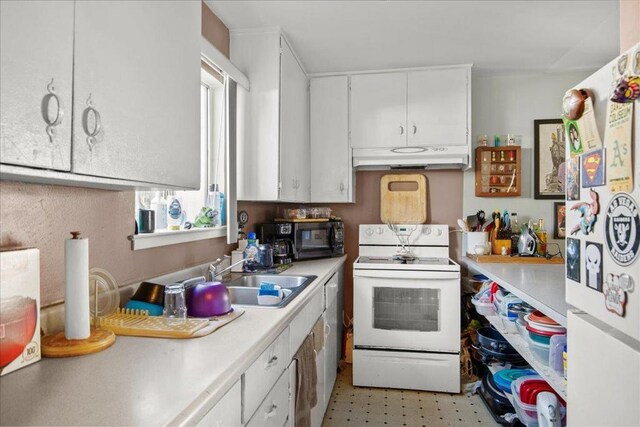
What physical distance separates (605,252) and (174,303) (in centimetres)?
124

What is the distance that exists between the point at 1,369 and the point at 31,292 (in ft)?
0.61

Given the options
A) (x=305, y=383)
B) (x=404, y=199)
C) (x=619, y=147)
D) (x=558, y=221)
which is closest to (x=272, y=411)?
(x=305, y=383)

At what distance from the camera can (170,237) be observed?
1743 mm

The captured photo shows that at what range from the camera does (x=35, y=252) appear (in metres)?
1.01

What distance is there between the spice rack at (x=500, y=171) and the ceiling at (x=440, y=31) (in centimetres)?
64

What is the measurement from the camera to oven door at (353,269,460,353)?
2.68 m

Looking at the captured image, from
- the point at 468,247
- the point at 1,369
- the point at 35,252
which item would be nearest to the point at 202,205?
the point at 35,252

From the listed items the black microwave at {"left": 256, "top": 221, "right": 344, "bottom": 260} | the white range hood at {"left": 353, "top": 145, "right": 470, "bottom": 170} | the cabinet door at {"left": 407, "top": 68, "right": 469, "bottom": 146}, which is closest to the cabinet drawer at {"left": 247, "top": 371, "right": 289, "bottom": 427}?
the black microwave at {"left": 256, "top": 221, "right": 344, "bottom": 260}

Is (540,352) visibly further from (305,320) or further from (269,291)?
(269,291)

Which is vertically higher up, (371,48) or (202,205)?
(371,48)

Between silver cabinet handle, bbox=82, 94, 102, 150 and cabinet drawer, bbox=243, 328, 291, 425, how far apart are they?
0.69 m

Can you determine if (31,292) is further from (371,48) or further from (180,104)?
(371,48)

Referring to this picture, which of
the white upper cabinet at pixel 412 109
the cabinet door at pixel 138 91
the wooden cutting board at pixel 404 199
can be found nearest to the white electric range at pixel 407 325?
the wooden cutting board at pixel 404 199

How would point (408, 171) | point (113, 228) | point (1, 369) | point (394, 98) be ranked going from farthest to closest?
point (408, 171) → point (394, 98) → point (113, 228) → point (1, 369)
